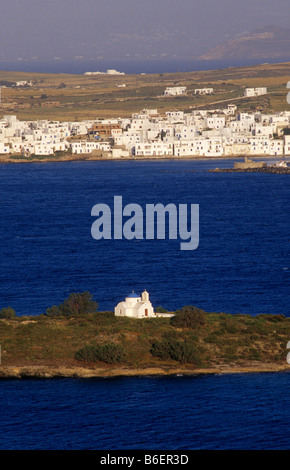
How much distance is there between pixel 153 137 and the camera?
112 metres

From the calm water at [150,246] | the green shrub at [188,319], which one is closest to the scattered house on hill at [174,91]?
the calm water at [150,246]

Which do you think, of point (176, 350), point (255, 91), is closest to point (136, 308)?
point (176, 350)

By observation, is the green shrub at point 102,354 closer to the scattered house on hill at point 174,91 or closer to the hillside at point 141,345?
the hillside at point 141,345

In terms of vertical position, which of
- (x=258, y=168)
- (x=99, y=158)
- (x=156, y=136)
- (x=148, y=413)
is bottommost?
(x=148, y=413)

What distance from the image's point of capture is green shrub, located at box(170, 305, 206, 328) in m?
32.7

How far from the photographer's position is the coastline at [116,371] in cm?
2992

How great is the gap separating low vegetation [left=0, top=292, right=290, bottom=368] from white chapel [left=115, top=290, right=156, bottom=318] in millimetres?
355

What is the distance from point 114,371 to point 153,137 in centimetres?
8350

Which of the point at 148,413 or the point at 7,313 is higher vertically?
the point at 7,313

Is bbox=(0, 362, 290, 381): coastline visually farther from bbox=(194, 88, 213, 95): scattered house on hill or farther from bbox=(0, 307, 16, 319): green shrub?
bbox=(194, 88, 213, 95): scattered house on hill

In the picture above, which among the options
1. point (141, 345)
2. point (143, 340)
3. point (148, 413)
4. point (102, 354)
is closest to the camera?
point (148, 413)

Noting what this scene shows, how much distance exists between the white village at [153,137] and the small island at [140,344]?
246 ft

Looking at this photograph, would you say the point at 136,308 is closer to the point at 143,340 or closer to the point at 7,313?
the point at 143,340
